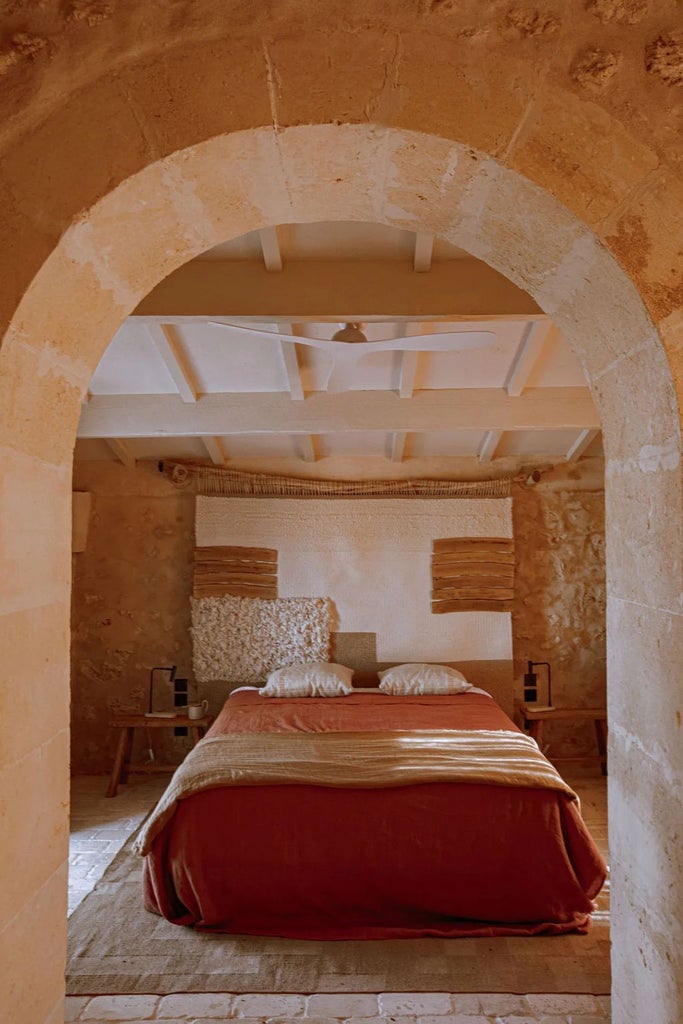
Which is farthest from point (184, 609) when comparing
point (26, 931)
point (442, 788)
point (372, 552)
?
point (26, 931)

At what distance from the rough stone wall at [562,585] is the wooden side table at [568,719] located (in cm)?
17

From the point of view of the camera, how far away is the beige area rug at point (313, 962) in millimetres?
2893

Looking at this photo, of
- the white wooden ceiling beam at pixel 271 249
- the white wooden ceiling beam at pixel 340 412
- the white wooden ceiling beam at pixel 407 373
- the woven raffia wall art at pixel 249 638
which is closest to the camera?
the white wooden ceiling beam at pixel 271 249

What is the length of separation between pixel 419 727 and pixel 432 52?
144 inches

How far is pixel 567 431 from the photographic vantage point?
223 inches

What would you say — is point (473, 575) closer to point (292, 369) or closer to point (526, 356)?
point (526, 356)

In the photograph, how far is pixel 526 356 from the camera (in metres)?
4.28

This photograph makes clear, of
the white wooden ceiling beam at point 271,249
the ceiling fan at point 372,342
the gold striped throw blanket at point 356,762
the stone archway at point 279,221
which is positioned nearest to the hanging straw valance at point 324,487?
the gold striped throw blanket at point 356,762

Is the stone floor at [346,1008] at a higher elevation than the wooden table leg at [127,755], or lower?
lower

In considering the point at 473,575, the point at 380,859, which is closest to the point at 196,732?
the point at 473,575

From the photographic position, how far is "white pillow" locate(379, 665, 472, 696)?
5398 millimetres

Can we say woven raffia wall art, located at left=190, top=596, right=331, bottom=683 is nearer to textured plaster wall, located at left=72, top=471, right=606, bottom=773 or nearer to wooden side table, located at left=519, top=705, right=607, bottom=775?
textured plaster wall, located at left=72, top=471, right=606, bottom=773

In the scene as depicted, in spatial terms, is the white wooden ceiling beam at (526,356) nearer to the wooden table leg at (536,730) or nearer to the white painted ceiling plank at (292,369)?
the white painted ceiling plank at (292,369)

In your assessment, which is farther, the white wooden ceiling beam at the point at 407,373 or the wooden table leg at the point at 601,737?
the wooden table leg at the point at 601,737
